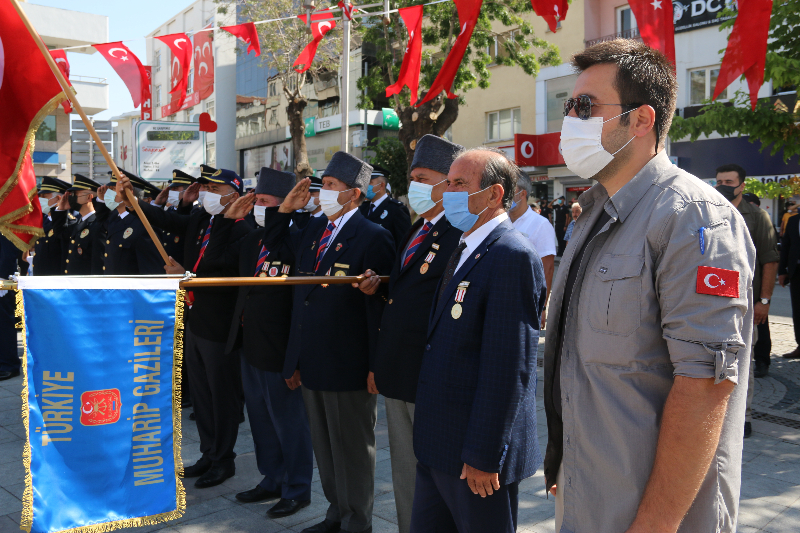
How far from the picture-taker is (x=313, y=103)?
37.7 meters

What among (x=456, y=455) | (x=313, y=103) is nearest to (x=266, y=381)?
(x=456, y=455)

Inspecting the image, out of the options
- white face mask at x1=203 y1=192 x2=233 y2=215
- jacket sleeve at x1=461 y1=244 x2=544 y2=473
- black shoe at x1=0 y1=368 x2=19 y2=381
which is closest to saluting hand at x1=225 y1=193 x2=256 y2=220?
white face mask at x1=203 y1=192 x2=233 y2=215

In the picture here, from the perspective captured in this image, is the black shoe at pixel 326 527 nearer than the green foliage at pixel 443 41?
Yes

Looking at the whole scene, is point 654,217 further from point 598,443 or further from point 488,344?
point 488,344

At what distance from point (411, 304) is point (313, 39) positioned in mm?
7213

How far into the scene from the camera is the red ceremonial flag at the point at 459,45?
5578mm

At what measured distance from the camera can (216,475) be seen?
468 centimetres

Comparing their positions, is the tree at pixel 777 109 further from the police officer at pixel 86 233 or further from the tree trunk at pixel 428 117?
the police officer at pixel 86 233

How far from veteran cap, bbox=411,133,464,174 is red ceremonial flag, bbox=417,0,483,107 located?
190 centimetres

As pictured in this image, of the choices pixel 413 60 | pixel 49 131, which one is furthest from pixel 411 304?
pixel 49 131

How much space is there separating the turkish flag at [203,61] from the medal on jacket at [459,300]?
8.55 metres

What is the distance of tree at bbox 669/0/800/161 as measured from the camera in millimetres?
7316

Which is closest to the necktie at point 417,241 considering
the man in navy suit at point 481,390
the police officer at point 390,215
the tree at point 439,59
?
the man in navy suit at point 481,390

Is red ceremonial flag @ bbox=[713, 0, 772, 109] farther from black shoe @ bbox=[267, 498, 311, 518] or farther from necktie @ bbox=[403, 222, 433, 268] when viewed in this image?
black shoe @ bbox=[267, 498, 311, 518]
